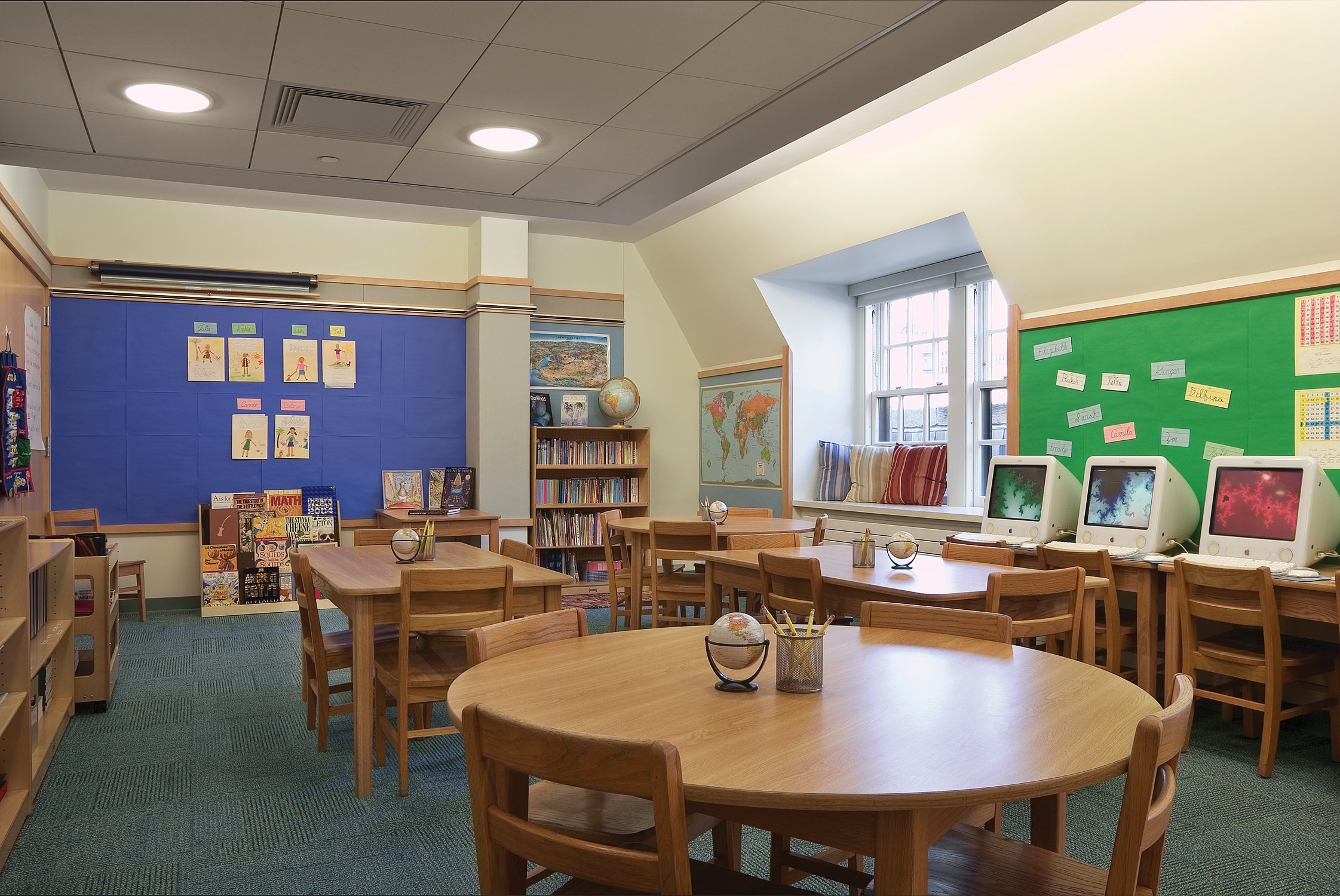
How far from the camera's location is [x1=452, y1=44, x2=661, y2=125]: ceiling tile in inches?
105

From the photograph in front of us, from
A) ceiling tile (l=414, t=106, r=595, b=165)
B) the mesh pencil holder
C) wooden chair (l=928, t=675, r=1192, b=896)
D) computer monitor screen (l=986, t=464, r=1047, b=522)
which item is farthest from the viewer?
computer monitor screen (l=986, t=464, r=1047, b=522)

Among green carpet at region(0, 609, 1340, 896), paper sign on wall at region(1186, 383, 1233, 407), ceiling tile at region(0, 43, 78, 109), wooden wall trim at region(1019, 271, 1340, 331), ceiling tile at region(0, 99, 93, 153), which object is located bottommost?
green carpet at region(0, 609, 1340, 896)

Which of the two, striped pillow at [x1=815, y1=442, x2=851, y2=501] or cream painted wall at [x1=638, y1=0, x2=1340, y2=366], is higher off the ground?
cream painted wall at [x1=638, y1=0, x2=1340, y2=366]

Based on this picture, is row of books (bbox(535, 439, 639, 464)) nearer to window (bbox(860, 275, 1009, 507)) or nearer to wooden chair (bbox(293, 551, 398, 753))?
window (bbox(860, 275, 1009, 507))

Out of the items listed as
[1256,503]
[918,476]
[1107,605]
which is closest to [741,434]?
[918,476]

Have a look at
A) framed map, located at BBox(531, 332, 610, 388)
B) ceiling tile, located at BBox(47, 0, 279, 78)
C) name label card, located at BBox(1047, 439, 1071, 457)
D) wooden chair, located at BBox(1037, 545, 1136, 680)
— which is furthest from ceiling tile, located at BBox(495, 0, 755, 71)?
framed map, located at BBox(531, 332, 610, 388)

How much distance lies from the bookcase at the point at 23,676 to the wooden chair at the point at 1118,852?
2.79 m

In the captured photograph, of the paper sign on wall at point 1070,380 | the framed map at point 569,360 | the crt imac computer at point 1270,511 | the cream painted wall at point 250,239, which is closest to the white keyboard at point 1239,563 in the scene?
the crt imac computer at point 1270,511

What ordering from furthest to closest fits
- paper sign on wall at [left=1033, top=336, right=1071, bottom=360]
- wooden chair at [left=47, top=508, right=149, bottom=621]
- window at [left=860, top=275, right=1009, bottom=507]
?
1. window at [left=860, top=275, right=1009, bottom=507]
2. wooden chair at [left=47, top=508, right=149, bottom=621]
3. paper sign on wall at [left=1033, top=336, right=1071, bottom=360]

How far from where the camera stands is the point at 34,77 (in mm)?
2711

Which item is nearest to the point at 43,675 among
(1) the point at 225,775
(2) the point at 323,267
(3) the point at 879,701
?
(1) the point at 225,775

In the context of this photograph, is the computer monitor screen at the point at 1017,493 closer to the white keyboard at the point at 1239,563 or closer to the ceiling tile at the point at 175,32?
the white keyboard at the point at 1239,563

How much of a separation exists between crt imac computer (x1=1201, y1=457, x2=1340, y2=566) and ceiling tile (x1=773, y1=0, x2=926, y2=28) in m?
2.98

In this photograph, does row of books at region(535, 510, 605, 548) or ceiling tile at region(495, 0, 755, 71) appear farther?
row of books at region(535, 510, 605, 548)
